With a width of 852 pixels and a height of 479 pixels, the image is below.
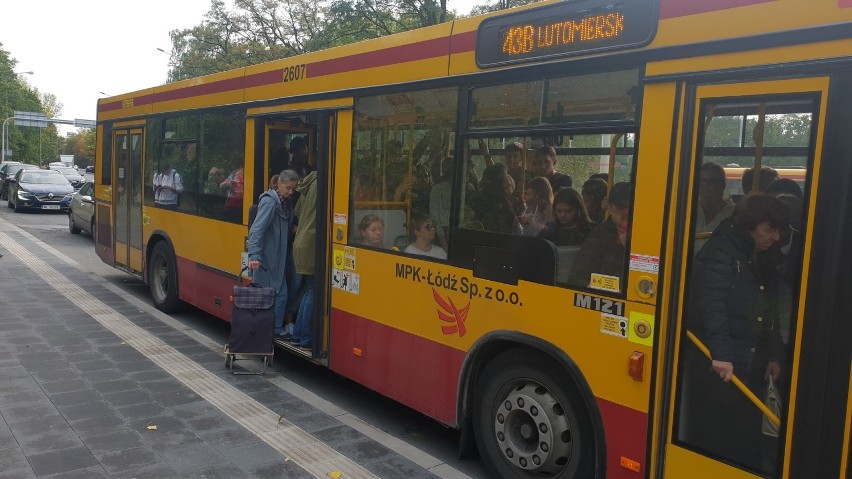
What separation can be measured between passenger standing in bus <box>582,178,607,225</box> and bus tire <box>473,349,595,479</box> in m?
0.88

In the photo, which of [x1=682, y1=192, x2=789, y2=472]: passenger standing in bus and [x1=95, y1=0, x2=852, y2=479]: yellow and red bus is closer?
[x1=95, y1=0, x2=852, y2=479]: yellow and red bus

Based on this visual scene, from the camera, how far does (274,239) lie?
666 cm

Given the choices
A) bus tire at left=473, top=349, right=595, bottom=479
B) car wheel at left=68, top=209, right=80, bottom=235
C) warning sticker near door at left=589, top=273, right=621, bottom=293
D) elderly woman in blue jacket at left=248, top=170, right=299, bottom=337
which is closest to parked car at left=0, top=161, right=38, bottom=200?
car wheel at left=68, top=209, right=80, bottom=235

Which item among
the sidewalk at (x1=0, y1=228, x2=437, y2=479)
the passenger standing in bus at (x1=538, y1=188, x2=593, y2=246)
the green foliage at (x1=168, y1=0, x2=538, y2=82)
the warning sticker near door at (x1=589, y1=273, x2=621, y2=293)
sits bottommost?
the sidewalk at (x1=0, y1=228, x2=437, y2=479)

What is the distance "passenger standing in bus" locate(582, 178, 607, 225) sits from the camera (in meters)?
3.66

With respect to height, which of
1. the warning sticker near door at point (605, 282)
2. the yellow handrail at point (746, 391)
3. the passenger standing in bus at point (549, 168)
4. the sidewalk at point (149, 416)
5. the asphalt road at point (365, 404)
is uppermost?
the passenger standing in bus at point (549, 168)

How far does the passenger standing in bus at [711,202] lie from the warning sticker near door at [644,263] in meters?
0.19

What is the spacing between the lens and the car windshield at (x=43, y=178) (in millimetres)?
25938


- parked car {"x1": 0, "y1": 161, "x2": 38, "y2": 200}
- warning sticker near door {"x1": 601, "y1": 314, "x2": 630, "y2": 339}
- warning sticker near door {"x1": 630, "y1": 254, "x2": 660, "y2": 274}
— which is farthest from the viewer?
parked car {"x1": 0, "y1": 161, "x2": 38, "y2": 200}

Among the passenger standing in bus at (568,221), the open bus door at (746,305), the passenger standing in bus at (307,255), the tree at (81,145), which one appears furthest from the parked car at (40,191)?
the tree at (81,145)

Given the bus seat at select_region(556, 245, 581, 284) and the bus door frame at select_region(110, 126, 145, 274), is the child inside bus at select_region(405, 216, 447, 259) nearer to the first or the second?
the bus seat at select_region(556, 245, 581, 284)

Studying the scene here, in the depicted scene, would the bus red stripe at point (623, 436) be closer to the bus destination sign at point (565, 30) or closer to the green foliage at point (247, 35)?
the bus destination sign at point (565, 30)

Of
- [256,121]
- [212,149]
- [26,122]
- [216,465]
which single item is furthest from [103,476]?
[26,122]

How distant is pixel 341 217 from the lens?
5605 millimetres
